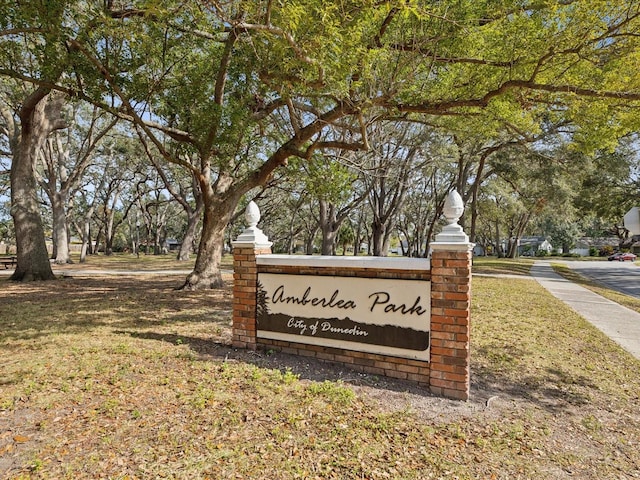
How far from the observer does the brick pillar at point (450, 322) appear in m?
3.62

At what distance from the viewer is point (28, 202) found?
1162 centimetres

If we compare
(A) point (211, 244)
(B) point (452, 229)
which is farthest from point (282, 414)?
(A) point (211, 244)

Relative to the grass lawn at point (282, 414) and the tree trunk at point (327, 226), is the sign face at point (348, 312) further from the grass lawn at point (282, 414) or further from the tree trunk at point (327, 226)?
the tree trunk at point (327, 226)

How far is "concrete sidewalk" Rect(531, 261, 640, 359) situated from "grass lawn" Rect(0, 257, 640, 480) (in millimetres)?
1038

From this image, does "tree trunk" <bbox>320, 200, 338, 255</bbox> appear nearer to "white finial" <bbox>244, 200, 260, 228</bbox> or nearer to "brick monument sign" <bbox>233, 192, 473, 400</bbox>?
"white finial" <bbox>244, 200, 260, 228</bbox>

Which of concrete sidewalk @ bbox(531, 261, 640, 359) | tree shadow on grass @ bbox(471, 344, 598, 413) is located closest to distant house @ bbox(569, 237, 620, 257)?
concrete sidewalk @ bbox(531, 261, 640, 359)

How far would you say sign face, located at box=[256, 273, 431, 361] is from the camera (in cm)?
389

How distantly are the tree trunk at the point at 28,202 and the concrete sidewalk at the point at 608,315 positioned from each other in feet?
48.9

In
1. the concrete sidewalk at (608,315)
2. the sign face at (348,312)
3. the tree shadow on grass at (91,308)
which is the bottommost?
the concrete sidewalk at (608,315)

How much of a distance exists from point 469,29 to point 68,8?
6.41 meters

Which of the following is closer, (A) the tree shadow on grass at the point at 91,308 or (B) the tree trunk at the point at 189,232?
(A) the tree shadow on grass at the point at 91,308

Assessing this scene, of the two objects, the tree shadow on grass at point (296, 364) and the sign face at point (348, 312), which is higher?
the sign face at point (348, 312)

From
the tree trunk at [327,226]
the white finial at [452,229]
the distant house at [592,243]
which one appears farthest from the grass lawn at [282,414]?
the distant house at [592,243]

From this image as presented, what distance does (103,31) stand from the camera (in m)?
6.45
